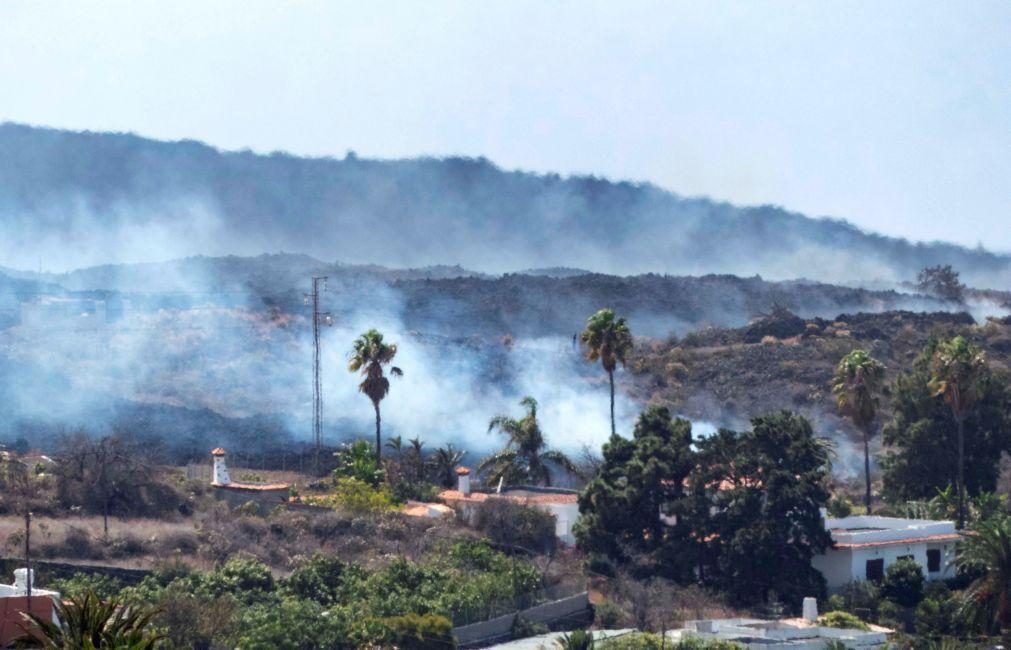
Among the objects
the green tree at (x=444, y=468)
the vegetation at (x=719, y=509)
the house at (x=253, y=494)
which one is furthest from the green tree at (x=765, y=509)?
the green tree at (x=444, y=468)

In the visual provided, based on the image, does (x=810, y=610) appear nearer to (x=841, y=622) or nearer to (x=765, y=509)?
(x=841, y=622)

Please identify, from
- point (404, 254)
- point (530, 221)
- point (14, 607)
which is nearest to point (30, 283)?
point (404, 254)

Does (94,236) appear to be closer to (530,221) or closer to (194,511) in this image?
(530,221)

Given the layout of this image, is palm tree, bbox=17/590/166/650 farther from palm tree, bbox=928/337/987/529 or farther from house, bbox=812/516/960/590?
Answer: palm tree, bbox=928/337/987/529

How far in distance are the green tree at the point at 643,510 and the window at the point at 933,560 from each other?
8.24 meters

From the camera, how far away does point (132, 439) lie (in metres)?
87.1

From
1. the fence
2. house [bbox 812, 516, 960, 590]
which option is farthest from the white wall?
the fence

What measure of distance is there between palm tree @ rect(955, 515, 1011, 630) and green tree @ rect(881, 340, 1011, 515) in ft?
61.7

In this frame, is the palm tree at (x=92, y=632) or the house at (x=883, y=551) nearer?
the palm tree at (x=92, y=632)

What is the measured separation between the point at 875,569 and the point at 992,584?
693 cm

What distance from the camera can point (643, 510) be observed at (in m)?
61.6

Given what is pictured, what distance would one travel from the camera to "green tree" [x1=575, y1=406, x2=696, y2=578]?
6044cm

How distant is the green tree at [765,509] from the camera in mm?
58750

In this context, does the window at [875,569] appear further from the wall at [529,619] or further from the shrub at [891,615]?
the wall at [529,619]
